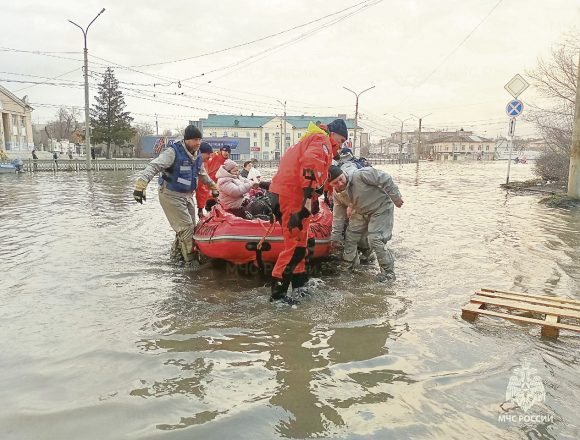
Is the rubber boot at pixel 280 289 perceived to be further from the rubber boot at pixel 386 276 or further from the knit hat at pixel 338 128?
the knit hat at pixel 338 128

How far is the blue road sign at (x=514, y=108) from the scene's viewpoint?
16516mm

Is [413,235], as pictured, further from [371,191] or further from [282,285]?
[282,285]

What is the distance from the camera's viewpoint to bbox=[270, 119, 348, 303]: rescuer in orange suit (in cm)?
446

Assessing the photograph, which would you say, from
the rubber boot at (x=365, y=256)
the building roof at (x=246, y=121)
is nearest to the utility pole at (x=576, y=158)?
the rubber boot at (x=365, y=256)

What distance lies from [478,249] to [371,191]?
281cm

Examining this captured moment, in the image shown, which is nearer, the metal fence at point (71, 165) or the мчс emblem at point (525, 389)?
the мчс emblem at point (525, 389)

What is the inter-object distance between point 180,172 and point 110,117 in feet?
186

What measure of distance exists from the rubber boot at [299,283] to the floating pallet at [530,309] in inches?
61.7

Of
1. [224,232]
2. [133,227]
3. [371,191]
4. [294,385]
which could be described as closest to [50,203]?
[133,227]

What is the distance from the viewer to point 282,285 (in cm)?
472

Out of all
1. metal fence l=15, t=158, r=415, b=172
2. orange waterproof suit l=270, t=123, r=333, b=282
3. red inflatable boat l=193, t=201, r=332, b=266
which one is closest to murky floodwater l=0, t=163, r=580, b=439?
red inflatable boat l=193, t=201, r=332, b=266

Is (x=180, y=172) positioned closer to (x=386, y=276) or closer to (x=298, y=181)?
(x=298, y=181)

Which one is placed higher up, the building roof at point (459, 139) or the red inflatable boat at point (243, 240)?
the building roof at point (459, 139)

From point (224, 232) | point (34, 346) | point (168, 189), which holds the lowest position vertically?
point (34, 346)
